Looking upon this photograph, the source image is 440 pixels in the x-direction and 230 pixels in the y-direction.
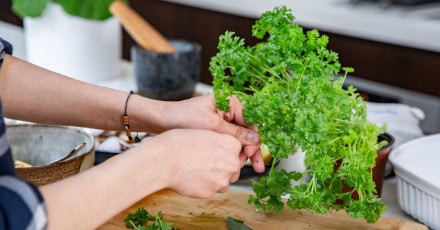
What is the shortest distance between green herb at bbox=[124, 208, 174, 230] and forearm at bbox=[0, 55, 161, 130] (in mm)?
145

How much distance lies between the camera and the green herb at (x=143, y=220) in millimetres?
1117

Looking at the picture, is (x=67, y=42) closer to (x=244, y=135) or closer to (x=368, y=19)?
(x=244, y=135)

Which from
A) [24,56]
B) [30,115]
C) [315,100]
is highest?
[315,100]

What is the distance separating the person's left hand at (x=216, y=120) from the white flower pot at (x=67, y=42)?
798 millimetres

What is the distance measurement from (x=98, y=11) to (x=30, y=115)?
0.70 m

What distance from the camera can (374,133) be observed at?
1.02 metres

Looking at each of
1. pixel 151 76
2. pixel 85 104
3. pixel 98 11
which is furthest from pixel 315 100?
pixel 98 11

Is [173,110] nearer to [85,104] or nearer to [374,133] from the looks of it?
[85,104]

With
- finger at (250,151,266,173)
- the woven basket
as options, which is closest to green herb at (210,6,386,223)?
finger at (250,151,266,173)

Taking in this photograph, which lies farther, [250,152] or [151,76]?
[151,76]

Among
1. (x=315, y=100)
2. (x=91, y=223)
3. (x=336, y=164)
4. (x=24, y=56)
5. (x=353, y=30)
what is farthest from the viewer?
(x=353, y=30)

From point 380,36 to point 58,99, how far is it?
1.67 metres

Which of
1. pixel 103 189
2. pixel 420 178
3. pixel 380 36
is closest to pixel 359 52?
pixel 380 36

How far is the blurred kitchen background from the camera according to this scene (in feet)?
8.09
